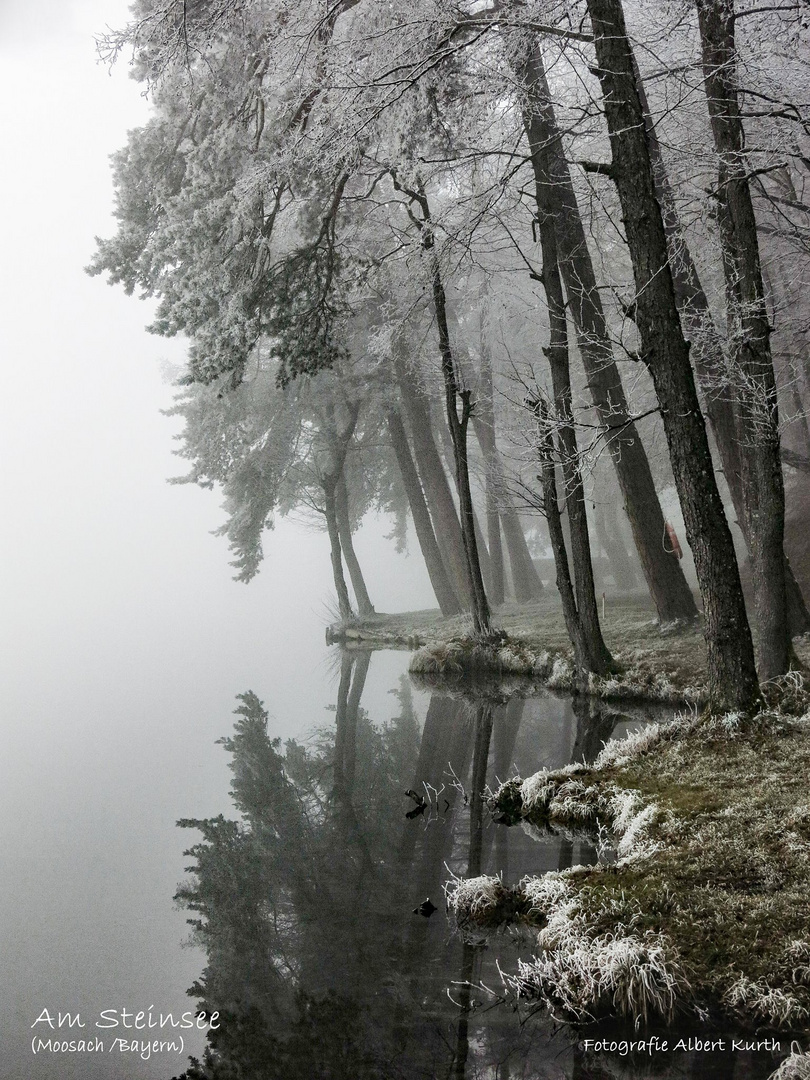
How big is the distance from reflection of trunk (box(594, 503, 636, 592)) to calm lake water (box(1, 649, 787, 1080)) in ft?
53.6

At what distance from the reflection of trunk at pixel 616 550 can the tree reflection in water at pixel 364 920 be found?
17.2 metres

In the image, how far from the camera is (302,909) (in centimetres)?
532

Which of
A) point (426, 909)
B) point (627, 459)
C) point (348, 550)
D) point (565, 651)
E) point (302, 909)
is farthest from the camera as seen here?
point (348, 550)

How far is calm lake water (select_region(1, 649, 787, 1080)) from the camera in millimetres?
3691

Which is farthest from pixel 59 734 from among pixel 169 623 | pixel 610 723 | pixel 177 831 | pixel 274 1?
pixel 169 623

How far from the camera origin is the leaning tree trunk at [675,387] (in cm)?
696

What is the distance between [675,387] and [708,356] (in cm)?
216

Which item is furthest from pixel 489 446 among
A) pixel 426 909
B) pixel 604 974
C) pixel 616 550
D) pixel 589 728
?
pixel 604 974

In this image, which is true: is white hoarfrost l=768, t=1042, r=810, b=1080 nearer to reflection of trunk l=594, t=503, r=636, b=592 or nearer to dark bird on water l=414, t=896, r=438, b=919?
dark bird on water l=414, t=896, r=438, b=919

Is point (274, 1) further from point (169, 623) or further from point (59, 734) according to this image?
point (169, 623)

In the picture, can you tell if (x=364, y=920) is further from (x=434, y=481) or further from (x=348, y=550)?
(x=348, y=550)

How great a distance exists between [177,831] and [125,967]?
2.89 meters

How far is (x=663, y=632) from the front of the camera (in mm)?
12367

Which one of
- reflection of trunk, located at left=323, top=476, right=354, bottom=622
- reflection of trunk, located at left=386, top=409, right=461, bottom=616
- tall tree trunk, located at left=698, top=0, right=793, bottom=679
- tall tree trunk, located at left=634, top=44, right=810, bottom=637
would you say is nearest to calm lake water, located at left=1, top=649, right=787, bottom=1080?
tall tree trunk, located at left=698, top=0, right=793, bottom=679
